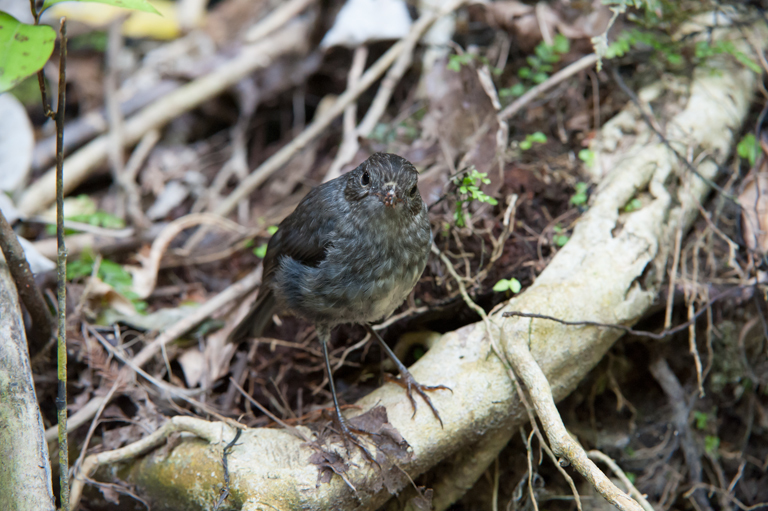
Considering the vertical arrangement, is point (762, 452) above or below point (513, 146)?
below

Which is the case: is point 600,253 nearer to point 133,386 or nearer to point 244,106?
point 133,386

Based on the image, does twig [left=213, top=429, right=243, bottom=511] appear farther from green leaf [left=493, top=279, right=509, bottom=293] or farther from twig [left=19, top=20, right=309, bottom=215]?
twig [left=19, top=20, right=309, bottom=215]

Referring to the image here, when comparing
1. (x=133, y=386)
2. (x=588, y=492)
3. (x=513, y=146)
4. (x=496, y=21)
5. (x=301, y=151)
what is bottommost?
(x=588, y=492)

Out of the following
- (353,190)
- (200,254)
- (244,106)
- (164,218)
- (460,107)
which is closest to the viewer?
(353,190)

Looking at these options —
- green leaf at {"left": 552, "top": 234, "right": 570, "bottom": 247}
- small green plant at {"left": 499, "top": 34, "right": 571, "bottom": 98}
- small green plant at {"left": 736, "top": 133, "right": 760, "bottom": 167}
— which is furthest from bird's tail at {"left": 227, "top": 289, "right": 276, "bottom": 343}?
small green plant at {"left": 736, "top": 133, "right": 760, "bottom": 167}

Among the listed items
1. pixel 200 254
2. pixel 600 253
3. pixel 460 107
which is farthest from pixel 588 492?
pixel 200 254

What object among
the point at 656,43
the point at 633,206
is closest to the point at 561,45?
the point at 656,43

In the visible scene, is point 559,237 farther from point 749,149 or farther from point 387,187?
point 749,149
